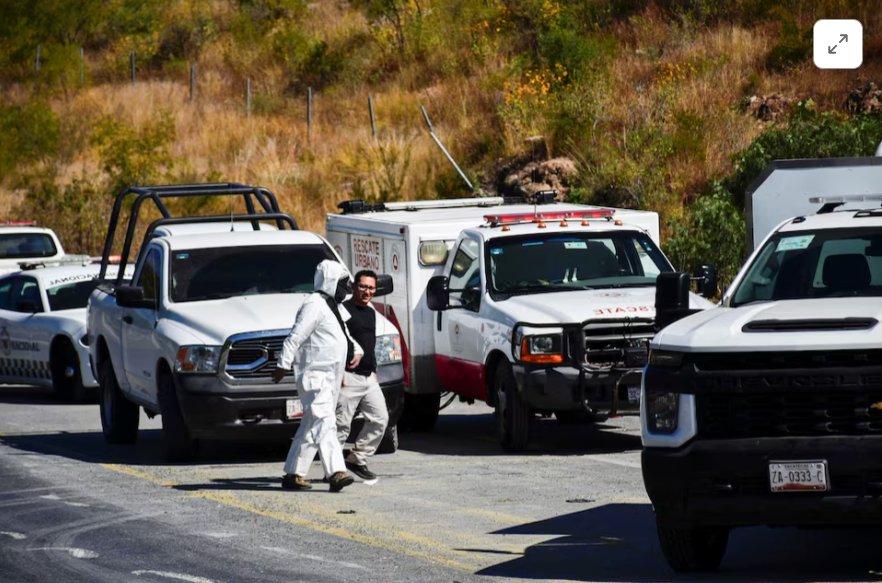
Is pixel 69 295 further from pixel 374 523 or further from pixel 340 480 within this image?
pixel 374 523

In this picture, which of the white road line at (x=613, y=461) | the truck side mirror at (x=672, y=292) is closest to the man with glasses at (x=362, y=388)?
the white road line at (x=613, y=461)

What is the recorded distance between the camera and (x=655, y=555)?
8750 millimetres

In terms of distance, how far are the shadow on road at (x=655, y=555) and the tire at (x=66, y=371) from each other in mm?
10866

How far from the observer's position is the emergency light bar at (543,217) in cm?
1464

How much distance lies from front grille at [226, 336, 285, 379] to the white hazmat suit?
4.82ft

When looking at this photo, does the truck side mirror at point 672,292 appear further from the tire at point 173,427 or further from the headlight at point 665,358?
the tire at point 173,427

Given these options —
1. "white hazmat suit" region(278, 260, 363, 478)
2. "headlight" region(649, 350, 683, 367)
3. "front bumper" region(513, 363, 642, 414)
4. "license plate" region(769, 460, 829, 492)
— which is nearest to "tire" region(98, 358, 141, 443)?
"white hazmat suit" region(278, 260, 363, 478)

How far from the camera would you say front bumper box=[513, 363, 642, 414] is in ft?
42.5

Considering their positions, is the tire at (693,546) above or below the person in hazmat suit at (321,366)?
below

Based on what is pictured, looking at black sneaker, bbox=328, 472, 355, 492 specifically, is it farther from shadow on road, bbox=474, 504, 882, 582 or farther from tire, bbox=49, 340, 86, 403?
tire, bbox=49, 340, 86, 403

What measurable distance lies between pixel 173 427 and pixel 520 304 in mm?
3251

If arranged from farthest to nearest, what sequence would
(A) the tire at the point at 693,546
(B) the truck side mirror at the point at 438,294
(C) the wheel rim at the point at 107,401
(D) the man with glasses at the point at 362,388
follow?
(C) the wheel rim at the point at 107,401, (B) the truck side mirror at the point at 438,294, (D) the man with glasses at the point at 362,388, (A) the tire at the point at 693,546

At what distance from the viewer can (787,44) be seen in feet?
110

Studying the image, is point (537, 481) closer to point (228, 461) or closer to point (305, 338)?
point (305, 338)
